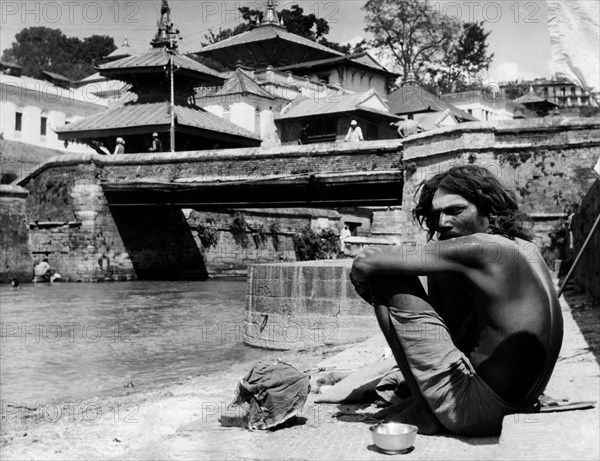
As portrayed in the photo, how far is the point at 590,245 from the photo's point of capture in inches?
479

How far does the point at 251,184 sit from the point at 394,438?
2306 centimetres

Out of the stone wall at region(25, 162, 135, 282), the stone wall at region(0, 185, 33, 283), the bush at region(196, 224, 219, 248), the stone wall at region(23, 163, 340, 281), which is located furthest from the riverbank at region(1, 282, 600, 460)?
the bush at region(196, 224, 219, 248)

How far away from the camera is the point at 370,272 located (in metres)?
3.89

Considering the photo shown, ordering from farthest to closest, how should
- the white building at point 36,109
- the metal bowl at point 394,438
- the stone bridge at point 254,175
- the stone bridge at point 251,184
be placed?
1. the white building at point 36,109
2. the stone bridge at point 254,175
3. the stone bridge at point 251,184
4. the metal bowl at point 394,438

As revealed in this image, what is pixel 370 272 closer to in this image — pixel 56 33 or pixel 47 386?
pixel 47 386

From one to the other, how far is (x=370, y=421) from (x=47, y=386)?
20.9 ft

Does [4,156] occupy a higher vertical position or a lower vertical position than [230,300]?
higher

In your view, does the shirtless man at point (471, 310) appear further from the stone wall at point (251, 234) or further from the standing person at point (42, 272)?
the stone wall at point (251, 234)

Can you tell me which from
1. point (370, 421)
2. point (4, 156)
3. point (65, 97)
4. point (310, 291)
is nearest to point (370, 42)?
point (65, 97)

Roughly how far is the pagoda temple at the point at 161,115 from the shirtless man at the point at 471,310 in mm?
31154

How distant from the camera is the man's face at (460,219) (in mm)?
4051
